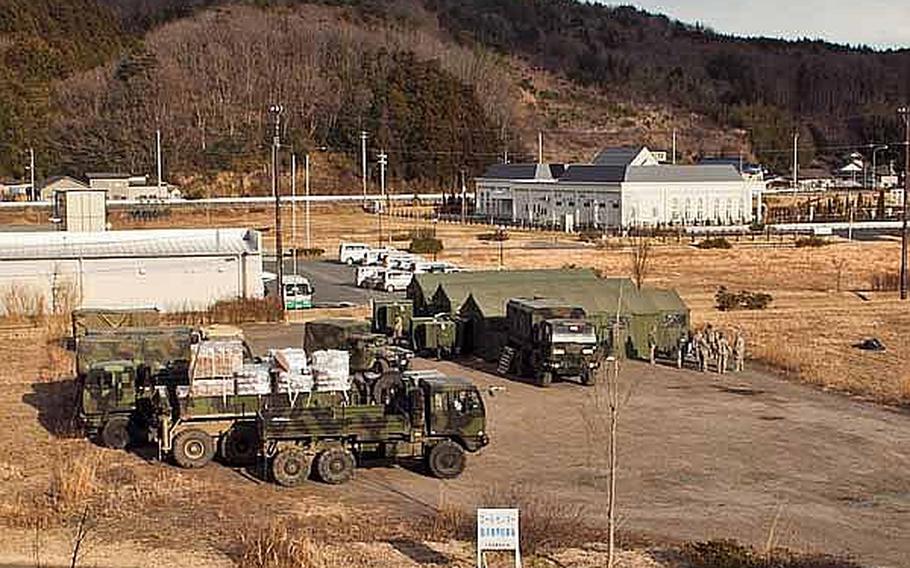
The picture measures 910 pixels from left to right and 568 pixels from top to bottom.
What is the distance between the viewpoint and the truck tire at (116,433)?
20.2m

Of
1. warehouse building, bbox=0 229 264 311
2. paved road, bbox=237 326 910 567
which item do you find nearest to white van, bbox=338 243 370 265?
warehouse building, bbox=0 229 264 311

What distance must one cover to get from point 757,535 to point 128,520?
832 cm

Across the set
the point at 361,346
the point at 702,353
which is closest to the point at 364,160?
the point at 702,353

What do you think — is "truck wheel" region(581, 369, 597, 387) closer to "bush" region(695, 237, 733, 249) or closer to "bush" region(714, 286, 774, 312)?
"bush" region(714, 286, 774, 312)

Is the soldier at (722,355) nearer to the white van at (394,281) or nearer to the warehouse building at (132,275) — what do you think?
the warehouse building at (132,275)

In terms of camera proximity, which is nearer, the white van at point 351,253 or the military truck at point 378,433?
the military truck at point 378,433

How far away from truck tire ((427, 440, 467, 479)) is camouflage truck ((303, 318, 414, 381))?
7.45 ft

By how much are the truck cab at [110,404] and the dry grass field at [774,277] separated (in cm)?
1513

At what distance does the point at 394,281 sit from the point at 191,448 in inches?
1116

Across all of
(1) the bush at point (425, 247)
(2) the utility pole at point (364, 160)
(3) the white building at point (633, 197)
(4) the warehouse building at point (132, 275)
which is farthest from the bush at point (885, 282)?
(2) the utility pole at point (364, 160)

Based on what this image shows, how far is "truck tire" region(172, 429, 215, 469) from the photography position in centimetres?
1886

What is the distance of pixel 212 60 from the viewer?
129 metres

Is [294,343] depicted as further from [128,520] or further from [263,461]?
[128,520]

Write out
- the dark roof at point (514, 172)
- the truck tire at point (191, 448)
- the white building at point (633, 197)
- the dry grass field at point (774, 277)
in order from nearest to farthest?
the truck tire at point (191, 448)
the dry grass field at point (774, 277)
the white building at point (633, 197)
the dark roof at point (514, 172)
